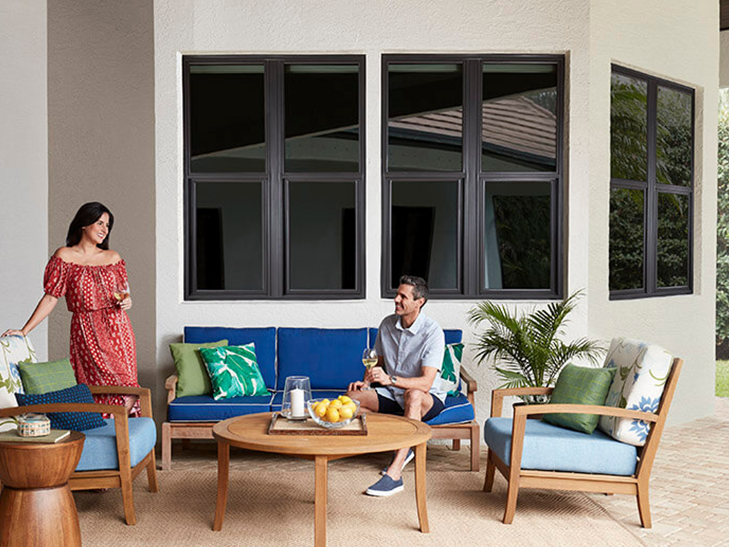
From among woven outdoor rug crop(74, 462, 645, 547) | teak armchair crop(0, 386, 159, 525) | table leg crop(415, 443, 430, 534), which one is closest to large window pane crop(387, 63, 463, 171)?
woven outdoor rug crop(74, 462, 645, 547)

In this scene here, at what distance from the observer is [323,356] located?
559 centimetres

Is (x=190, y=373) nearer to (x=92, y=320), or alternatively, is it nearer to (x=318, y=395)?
(x=92, y=320)

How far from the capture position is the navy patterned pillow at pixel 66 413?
402 centimetres

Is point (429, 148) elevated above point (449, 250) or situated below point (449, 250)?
above

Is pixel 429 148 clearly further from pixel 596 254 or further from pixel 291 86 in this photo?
pixel 596 254

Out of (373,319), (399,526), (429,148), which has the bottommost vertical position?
(399,526)

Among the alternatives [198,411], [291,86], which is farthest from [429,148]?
[198,411]

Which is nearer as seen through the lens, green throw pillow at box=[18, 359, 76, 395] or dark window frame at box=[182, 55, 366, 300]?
green throw pillow at box=[18, 359, 76, 395]

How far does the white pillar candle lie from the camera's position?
155 inches

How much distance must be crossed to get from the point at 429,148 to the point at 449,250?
81 centimetres

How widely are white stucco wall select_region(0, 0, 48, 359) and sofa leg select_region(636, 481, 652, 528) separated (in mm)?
5020

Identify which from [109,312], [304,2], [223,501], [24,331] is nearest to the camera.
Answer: [223,501]

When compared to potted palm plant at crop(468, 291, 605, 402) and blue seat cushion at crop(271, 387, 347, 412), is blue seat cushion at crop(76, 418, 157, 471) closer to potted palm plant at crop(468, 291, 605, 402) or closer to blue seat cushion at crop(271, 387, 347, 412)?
blue seat cushion at crop(271, 387, 347, 412)

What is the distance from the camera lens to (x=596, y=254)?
20.4 feet
